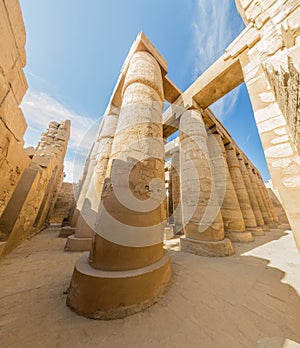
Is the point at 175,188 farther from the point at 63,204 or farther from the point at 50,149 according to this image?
the point at 63,204

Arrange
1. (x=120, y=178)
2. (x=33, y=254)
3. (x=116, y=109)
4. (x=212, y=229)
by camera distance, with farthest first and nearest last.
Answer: (x=116, y=109)
(x=212, y=229)
(x=33, y=254)
(x=120, y=178)

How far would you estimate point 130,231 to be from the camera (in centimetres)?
185

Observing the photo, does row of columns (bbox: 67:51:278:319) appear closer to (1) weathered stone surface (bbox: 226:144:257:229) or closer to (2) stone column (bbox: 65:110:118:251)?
(2) stone column (bbox: 65:110:118:251)

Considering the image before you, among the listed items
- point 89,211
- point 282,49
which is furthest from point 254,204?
point 89,211

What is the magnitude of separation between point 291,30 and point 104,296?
360 centimetres

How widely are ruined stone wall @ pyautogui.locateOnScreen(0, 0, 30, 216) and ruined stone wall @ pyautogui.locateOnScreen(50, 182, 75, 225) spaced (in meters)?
9.23

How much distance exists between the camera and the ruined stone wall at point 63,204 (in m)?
11.2

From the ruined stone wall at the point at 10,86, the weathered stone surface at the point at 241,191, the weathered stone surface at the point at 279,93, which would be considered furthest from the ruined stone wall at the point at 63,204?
the weathered stone surface at the point at 279,93

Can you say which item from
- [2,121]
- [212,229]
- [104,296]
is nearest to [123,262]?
[104,296]

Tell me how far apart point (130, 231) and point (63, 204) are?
13.2 m

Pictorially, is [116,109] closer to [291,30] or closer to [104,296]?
[291,30]

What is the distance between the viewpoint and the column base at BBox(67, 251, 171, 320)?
4.77ft

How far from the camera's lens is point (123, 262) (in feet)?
5.65

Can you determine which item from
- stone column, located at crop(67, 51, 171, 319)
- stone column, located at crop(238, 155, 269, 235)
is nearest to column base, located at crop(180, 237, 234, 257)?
stone column, located at crop(67, 51, 171, 319)
